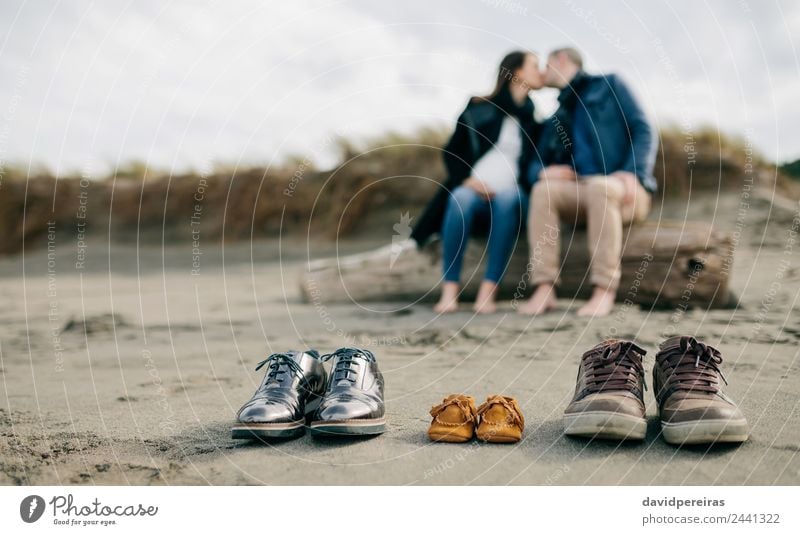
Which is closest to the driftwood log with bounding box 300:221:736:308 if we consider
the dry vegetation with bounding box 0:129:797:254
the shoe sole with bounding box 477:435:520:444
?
the dry vegetation with bounding box 0:129:797:254

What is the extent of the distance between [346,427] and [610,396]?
82 cm

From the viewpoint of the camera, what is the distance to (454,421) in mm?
2381

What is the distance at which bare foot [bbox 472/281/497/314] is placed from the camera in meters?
4.81

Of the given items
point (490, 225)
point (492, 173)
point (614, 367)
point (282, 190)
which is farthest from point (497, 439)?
point (282, 190)

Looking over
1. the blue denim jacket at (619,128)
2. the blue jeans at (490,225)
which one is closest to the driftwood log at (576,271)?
the blue jeans at (490,225)

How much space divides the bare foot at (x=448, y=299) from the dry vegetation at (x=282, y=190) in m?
2.84

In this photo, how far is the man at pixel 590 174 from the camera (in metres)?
4.55

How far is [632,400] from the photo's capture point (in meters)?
2.32

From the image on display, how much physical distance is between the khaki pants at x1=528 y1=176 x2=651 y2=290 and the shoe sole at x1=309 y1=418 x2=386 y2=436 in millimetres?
2477

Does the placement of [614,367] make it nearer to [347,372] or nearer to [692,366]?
[692,366]

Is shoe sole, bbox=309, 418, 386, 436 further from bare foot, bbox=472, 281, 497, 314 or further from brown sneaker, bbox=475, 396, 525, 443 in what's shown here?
bare foot, bbox=472, 281, 497, 314

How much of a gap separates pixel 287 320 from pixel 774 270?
10.8 feet
